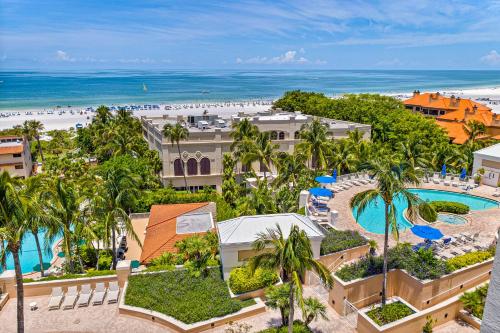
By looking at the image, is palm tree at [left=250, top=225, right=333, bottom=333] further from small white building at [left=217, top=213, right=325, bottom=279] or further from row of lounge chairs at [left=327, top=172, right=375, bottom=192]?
row of lounge chairs at [left=327, top=172, right=375, bottom=192]

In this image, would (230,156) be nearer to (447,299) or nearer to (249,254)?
(249,254)

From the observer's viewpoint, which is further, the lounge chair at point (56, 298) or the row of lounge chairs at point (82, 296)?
the row of lounge chairs at point (82, 296)

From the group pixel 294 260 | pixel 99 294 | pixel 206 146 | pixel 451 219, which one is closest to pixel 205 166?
pixel 206 146

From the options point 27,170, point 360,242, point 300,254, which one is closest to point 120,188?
point 300,254

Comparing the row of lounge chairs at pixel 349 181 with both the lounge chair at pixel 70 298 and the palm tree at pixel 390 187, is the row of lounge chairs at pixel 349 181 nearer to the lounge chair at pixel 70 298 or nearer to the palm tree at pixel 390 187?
the palm tree at pixel 390 187

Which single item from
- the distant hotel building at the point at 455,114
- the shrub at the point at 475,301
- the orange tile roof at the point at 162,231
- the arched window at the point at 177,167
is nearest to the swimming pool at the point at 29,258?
the orange tile roof at the point at 162,231

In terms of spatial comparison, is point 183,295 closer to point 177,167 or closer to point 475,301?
point 475,301

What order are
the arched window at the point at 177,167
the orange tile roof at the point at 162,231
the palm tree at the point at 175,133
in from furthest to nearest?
the arched window at the point at 177,167 < the palm tree at the point at 175,133 < the orange tile roof at the point at 162,231
